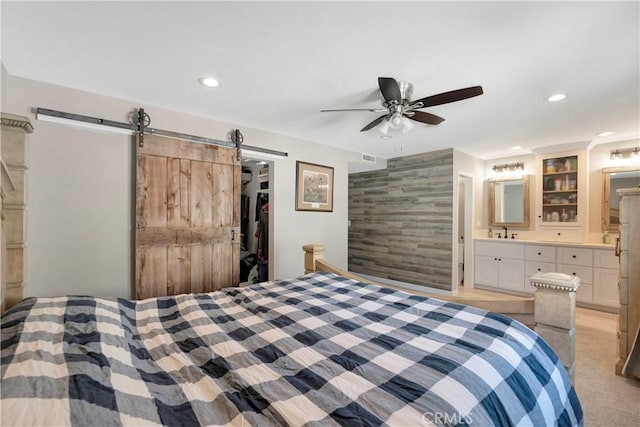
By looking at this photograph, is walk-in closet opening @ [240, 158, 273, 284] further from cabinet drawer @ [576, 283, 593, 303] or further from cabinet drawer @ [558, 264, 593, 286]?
cabinet drawer @ [576, 283, 593, 303]

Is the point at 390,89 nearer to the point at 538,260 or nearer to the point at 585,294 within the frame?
the point at 538,260

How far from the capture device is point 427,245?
4617 millimetres

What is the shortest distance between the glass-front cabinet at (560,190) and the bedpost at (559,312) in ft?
12.5

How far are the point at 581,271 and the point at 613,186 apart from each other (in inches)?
52.1

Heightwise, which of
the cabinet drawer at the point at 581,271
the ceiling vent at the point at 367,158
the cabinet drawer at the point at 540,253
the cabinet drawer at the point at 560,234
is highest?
the ceiling vent at the point at 367,158

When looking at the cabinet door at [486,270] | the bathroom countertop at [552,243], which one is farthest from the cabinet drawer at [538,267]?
the cabinet door at [486,270]

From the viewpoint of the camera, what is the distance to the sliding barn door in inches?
102

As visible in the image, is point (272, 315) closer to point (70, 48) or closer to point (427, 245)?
point (70, 48)

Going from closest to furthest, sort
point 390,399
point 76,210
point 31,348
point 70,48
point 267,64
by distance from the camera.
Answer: point 390,399 < point 31,348 < point 70,48 < point 267,64 < point 76,210

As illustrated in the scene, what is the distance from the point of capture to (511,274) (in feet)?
14.7

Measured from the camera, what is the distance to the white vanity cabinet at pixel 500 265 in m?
4.41

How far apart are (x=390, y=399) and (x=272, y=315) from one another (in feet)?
2.61

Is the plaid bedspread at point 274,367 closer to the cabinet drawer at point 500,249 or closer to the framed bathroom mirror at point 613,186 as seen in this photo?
the cabinet drawer at point 500,249

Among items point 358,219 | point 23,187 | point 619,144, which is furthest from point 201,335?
point 619,144
